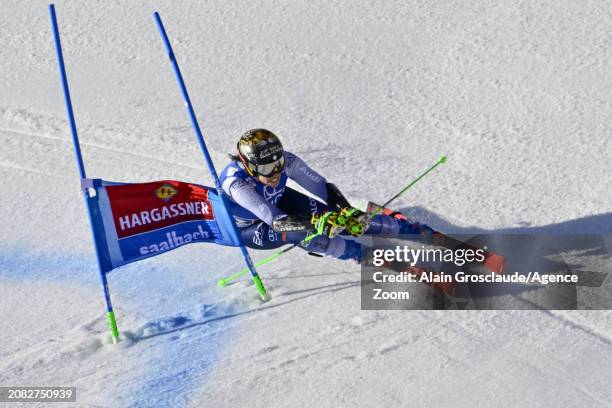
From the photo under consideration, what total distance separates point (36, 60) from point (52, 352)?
627 cm

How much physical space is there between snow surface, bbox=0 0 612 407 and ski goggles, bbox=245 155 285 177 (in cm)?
112

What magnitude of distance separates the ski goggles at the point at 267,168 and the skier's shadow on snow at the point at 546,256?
184 cm

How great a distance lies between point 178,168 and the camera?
10.9 m

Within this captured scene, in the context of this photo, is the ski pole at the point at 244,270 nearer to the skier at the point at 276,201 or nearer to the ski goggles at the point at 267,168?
the skier at the point at 276,201

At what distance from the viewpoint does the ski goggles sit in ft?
28.0

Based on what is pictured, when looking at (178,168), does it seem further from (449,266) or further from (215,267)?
(449,266)

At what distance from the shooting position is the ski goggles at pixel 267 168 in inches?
336

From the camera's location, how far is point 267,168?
8.56 meters

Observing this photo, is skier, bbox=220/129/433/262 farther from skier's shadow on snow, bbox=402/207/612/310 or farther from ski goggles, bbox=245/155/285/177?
skier's shadow on snow, bbox=402/207/612/310

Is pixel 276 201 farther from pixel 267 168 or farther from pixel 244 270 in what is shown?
pixel 244 270

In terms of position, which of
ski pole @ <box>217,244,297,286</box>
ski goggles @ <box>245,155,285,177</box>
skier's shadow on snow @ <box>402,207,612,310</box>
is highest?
ski goggles @ <box>245,155,285,177</box>

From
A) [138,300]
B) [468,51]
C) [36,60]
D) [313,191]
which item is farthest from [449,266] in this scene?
[36,60]

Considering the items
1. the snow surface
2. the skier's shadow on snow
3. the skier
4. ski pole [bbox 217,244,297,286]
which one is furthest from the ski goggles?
the skier's shadow on snow

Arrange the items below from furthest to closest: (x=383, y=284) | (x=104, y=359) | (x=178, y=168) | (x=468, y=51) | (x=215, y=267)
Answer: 1. (x=468, y=51)
2. (x=178, y=168)
3. (x=215, y=267)
4. (x=383, y=284)
5. (x=104, y=359)
